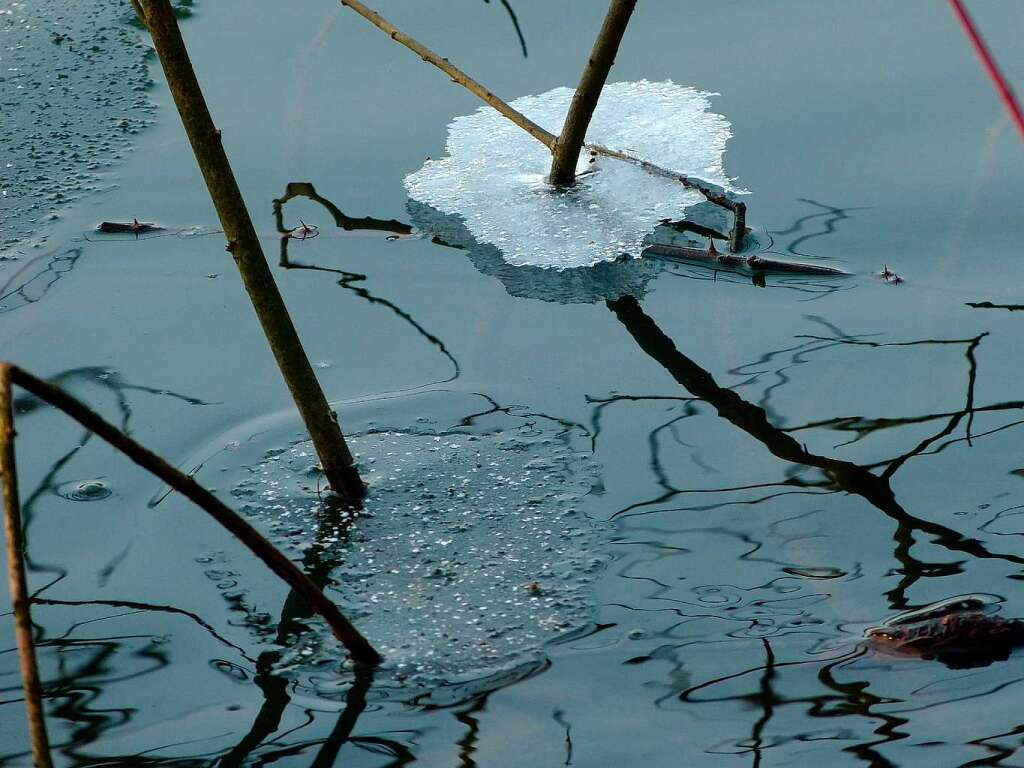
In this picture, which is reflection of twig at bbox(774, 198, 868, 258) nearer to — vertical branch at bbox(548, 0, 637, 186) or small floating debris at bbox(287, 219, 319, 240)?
vertical branch at bbox(548, 0, 637, 186)

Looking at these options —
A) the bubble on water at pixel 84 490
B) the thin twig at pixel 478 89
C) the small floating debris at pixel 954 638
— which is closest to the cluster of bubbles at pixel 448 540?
the bubble on water at pixel 84 490

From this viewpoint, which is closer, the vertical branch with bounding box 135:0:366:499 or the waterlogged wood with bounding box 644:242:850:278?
the vertical branch with bounding box 135:0:366:499

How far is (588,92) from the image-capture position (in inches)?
86.6

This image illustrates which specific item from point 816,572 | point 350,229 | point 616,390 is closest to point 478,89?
A: point 350,229

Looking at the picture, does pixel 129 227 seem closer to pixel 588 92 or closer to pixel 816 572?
pixel 588 92

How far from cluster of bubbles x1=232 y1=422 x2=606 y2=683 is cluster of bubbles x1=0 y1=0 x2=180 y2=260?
102 cm

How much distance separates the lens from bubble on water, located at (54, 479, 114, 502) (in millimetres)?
1683

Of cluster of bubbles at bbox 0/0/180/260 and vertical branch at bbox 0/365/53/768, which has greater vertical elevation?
cluster of bubbles at bbox 0/0/180/260

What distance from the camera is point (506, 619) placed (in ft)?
4.73

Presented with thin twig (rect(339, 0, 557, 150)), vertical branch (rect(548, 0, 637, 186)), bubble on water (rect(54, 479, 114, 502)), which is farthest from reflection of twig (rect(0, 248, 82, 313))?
vertical branch (rect(548, 0, 637, 186))

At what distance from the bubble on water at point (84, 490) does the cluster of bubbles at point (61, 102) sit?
0.75 m

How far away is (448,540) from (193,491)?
562mm

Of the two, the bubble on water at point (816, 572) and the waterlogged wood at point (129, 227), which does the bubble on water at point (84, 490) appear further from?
the bubble on water at point (816, 572)

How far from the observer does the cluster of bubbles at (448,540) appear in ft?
4.66
